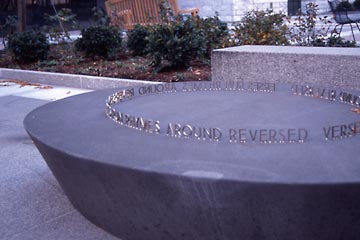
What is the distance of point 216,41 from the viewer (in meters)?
10.3

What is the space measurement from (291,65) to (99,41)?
238 inches

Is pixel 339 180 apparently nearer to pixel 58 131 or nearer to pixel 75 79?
pixel 58 131

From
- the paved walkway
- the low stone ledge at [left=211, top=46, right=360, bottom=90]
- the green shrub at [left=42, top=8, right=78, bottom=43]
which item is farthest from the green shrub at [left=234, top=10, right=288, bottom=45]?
the green shrub at [left=42, top=8, right=78, bottom=43]

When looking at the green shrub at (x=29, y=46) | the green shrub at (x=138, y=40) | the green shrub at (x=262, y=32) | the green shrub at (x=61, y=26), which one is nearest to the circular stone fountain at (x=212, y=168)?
the green shrub at (x=262, y=32)

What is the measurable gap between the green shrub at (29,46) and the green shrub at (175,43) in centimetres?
349

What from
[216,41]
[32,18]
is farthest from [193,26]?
[32,18]

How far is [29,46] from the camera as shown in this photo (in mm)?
11758

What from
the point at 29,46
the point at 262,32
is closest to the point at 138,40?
the point at 29,46

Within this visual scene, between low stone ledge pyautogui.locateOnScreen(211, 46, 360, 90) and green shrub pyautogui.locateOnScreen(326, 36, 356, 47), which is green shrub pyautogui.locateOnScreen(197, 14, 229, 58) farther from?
low stone ledge pyautogui.locateOnScreen(211, 46, 360, 90)

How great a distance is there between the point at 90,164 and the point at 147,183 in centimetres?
41

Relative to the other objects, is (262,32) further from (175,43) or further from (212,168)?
(212,168)

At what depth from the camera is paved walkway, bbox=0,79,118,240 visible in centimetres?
365

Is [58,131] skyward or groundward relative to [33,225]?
skyward

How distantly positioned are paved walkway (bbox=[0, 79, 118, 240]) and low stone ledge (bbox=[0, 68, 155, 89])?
2.55 m
